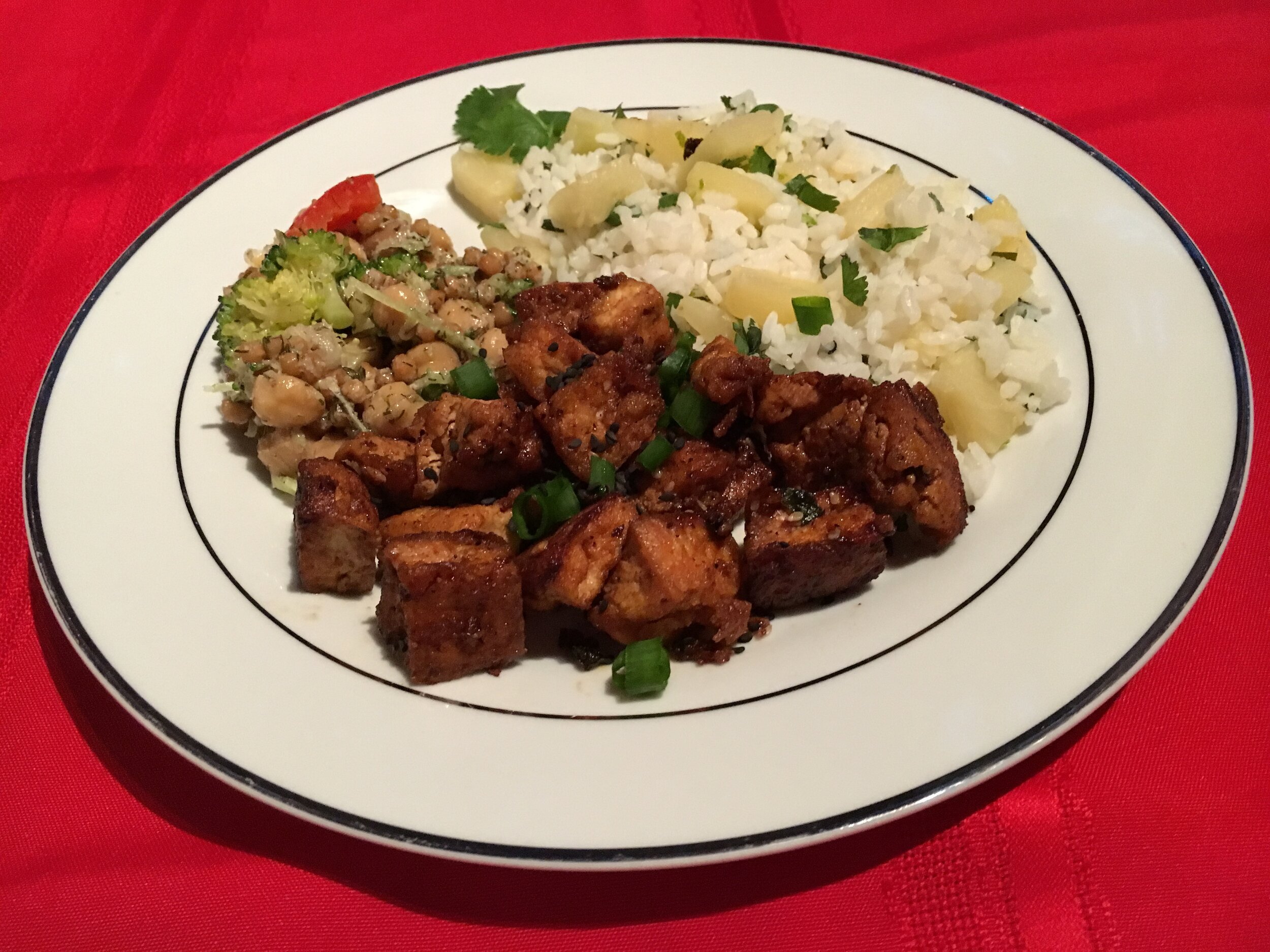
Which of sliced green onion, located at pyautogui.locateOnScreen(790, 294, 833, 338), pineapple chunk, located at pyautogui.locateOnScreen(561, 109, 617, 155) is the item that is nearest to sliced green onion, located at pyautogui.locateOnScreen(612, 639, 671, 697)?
sliced green onion, located at pyautogui.locateOnScreen(790, 294, 833, 338)

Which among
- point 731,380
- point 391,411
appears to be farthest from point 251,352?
point 731,380

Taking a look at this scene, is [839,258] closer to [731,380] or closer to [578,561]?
[731,380]

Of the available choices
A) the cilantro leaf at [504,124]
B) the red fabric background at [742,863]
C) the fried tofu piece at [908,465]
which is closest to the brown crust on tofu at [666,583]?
the fried tofu piece at [908,465]

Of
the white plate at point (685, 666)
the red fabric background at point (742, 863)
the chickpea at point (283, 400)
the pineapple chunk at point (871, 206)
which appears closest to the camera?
the white plate at point (685, 666)

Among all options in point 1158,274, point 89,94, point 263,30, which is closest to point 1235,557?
point 1158,274

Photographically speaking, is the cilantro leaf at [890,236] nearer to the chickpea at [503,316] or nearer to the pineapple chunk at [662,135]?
the pineapple chunk at [662,135]

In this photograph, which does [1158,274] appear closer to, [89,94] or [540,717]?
[540,717]
